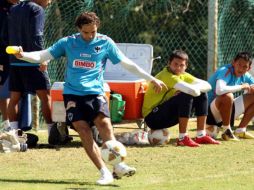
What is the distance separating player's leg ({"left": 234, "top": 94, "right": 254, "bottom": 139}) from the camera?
460 inches

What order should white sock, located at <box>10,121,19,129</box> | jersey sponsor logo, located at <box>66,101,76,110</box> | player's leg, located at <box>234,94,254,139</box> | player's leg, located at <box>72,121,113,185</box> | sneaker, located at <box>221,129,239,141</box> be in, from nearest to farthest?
player's leg, located at <box>72,121,113,185</box>
jersey sponsor logo, located at <box>66,101,76,110</box>
white sock, located at <box>10,121,19,129</box>
sneaker, located at <box>221,129,239,141</box>
player's leg, located at <box>234,94,254,139</box>

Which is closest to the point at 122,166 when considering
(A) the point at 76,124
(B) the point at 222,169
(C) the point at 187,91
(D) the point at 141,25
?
(A) the point at 76,124

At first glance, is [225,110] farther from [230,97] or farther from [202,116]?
[202,116]

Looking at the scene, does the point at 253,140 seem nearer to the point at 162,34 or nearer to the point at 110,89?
the point at 110,89

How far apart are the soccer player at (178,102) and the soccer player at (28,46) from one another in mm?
1225

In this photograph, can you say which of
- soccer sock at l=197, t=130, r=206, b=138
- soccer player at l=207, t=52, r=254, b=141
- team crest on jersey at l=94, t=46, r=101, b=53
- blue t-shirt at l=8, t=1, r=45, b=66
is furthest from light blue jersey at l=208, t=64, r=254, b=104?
team crest on jersey at l=94, t=46, r=101, b=53

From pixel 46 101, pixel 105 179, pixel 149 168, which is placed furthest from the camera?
pixel 46 101

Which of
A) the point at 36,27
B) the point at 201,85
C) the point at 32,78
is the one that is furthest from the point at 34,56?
the point at 201,85

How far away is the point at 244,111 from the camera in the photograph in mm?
11828

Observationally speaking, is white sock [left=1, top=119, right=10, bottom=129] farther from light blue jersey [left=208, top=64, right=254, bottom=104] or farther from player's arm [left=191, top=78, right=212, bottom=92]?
light blue jersey [left=208, top=64, right=254, bottom=104]

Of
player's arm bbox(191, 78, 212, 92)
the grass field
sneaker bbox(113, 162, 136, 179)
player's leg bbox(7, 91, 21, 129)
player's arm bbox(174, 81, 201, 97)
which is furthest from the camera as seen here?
player's leg bbox(7, 91, 21, 129)

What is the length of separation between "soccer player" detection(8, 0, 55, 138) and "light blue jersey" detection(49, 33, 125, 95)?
1.79 meters

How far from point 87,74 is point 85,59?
146mm

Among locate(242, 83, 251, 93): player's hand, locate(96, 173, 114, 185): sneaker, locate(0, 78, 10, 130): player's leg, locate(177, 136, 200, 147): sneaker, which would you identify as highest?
locate(96, 173, 114, 185): sneaker
